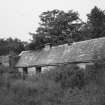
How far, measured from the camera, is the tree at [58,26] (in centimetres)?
4034

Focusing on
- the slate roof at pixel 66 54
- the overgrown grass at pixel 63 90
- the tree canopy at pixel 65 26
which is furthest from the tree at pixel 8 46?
the overgrown grass at pixel 63 90

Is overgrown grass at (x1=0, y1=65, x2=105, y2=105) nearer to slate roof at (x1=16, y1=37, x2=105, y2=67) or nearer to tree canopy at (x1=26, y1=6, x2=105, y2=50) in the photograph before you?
slate roof at (x1=16, y1=37, x2=105, y2=67)

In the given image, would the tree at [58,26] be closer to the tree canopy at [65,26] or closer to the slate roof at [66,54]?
the tree canopy at [65,26]

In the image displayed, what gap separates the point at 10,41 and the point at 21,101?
52.0 meters

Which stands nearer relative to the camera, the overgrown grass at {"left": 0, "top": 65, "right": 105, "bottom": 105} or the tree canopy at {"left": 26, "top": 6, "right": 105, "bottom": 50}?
the overgrown grass at {"left": 0, "top": 65, "right": 105, "bottom": 105}

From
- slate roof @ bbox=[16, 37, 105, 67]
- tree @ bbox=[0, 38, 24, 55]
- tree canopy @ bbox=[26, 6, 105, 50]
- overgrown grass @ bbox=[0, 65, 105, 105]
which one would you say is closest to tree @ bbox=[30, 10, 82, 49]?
tree canopy @ bbox=[26, 6, 105, 50]

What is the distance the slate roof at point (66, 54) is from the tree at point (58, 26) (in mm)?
13805

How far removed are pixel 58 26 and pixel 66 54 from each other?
862 inches

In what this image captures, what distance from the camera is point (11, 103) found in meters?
9.62

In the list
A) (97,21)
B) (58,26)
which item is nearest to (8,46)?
(58,26)

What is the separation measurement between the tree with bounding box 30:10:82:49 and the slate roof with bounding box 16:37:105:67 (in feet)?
45.3

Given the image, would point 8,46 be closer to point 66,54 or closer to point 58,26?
point 58,26

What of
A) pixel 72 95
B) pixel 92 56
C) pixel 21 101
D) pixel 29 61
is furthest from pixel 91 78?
pixel 29 61

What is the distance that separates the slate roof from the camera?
17766 millimetres
